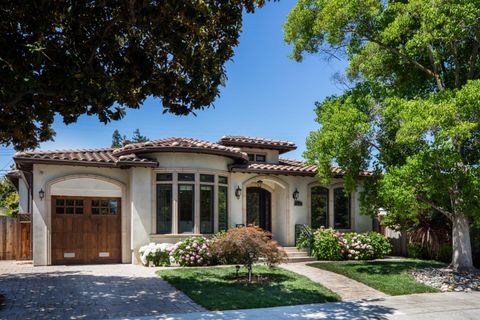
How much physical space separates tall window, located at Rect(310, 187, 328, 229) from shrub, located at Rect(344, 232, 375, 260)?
1991 mm

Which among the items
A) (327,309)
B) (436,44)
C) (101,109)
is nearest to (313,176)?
(436,44)

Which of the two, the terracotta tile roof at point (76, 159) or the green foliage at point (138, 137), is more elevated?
the green foliage at point (138, 137)

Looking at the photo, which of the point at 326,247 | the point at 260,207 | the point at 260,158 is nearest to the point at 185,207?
the point at 260,207

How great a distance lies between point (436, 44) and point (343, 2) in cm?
337

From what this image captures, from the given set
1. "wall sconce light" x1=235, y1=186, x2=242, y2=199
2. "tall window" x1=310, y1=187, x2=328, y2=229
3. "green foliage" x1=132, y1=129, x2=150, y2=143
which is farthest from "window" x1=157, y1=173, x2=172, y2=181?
"green foliage" x1=132, y1=129, x2=150, y2=143

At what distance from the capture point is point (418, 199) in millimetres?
13242

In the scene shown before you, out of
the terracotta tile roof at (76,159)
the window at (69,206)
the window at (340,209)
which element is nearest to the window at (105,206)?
the window at (69,206)

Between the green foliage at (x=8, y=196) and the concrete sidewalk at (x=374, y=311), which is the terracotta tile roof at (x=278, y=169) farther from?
the green foliage at (x=8, y=196)

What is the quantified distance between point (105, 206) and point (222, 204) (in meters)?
4.68

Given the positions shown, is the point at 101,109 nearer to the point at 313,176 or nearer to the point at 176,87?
the point at 176,87

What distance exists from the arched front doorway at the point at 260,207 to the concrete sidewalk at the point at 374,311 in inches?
378

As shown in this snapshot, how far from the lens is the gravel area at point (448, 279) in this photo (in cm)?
1214

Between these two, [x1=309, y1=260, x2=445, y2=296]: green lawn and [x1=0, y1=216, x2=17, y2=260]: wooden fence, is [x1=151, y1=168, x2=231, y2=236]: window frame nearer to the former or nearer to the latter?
[x1=309, y1=260, x2=445, y2=296]: green lawn

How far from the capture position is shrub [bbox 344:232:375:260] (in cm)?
1777
